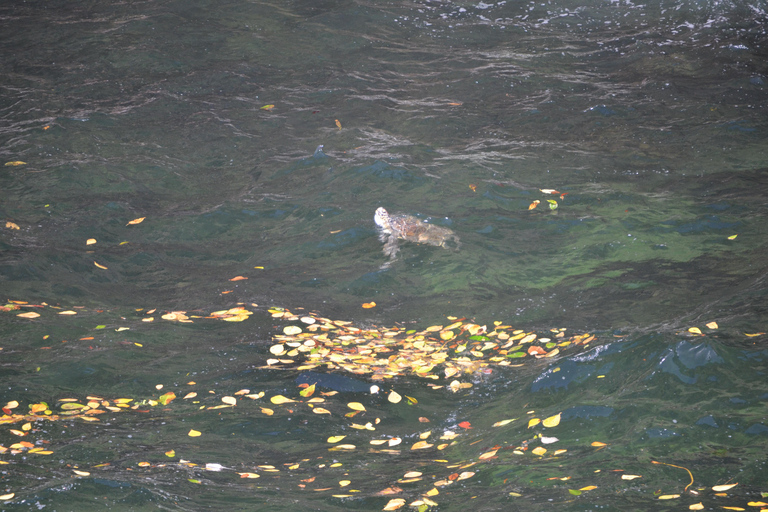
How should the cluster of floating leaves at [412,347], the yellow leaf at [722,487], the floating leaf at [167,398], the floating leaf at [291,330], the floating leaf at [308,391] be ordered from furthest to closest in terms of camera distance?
the floating leaf at [291,330]
the cluster of floating leaves at [412,347]
the floating leaf at [308,391]
the floating leaf at [167,398]
the yellow leaf at [722,487]

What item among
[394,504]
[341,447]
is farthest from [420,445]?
[394,504]

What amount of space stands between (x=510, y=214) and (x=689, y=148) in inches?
171

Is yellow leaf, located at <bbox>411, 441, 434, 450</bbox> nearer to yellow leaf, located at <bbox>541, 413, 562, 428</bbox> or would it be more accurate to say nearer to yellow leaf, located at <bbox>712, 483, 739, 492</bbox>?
yellow leaf, located at <bbox>541, 413, 562, 428</bbox>

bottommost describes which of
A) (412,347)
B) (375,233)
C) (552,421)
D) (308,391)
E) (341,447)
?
(341,447)

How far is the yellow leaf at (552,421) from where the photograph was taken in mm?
5934

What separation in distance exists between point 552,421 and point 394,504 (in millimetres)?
1870

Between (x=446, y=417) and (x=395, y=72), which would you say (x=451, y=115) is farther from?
(x=446, y=417)

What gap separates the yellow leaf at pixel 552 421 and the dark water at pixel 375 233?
0.29ft

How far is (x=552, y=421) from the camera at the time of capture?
597 centimetres

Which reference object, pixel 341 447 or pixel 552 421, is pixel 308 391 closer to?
pixel 341 447

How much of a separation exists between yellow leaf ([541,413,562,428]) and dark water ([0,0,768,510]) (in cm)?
9

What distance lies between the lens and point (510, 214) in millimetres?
11297

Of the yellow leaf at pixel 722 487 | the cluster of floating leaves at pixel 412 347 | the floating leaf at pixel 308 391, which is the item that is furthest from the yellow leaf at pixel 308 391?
the yellow leaf at pixel 722 487

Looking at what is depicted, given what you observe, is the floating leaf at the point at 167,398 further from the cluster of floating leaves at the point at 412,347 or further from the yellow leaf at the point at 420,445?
the yellow leaf at the point at 420,445
